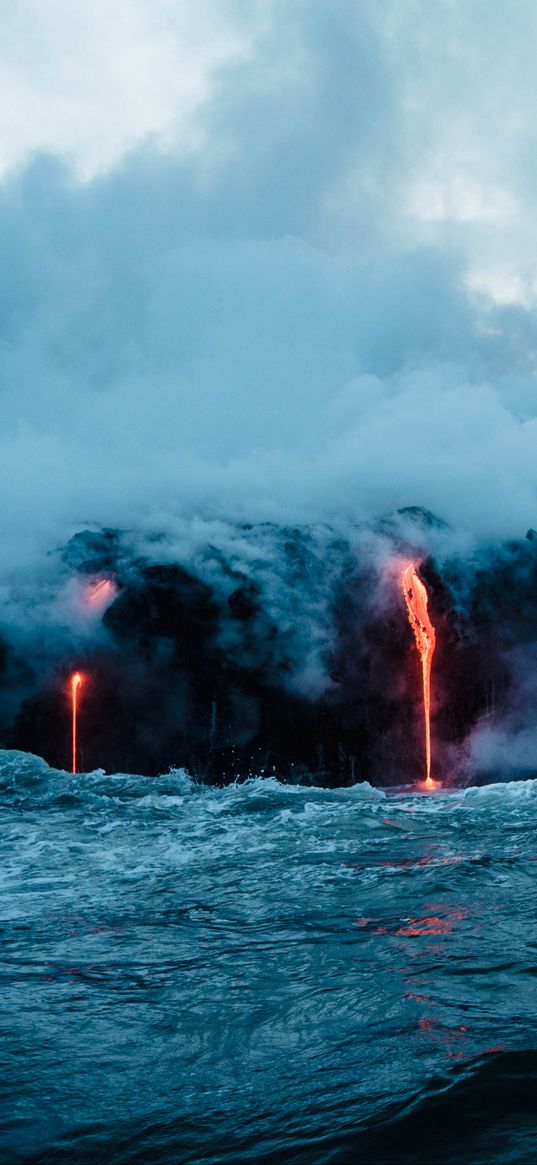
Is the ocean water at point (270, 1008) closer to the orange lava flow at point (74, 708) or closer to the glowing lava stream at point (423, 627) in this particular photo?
the orange lava flow at point (74, 708)

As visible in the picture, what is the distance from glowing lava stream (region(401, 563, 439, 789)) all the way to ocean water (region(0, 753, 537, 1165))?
101 ft

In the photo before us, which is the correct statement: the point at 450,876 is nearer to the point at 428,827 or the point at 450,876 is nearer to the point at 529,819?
the point at 428,827

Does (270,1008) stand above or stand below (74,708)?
below

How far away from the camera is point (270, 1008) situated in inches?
284

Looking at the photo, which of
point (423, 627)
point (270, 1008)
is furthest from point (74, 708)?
point (270, 1008)

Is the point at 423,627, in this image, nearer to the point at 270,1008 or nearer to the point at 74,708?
the point at 74,708

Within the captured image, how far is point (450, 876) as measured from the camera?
13547 millimetres

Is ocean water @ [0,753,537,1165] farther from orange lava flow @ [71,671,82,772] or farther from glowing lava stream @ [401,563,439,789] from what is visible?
glowing lava stream @ [401,563,439,789]

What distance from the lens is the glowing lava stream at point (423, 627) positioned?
46.8 metres

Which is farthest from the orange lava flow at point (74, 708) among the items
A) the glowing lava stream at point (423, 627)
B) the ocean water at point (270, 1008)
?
the ocean water at point (270, 1008)

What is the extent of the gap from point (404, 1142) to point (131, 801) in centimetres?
2628

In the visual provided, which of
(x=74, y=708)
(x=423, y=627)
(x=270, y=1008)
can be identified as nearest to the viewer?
(x=270, y=1008)

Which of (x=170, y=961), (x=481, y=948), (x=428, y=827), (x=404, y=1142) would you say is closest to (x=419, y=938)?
(x=481, y=948)

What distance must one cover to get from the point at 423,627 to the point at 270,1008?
1691 inches
